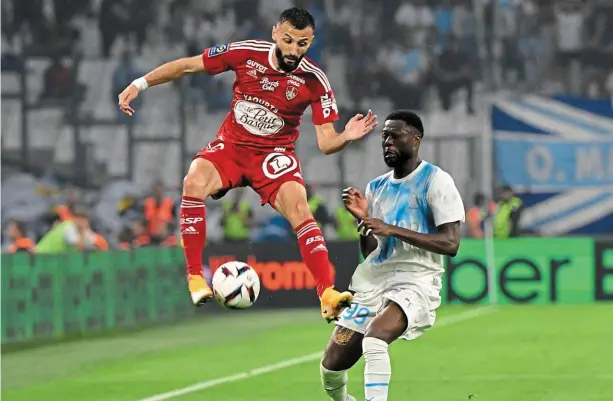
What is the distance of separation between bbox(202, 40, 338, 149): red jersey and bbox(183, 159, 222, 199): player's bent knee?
238 millimetres

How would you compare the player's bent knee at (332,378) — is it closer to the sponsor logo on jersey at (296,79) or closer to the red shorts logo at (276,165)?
the red shorts logo at (276,165)

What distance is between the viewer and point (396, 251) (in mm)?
7961

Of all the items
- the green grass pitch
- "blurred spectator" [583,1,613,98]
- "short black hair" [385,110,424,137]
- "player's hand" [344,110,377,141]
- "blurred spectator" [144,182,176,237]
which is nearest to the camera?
"short black hair" [385,110,424,137]

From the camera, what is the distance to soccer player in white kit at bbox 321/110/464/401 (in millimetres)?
7539

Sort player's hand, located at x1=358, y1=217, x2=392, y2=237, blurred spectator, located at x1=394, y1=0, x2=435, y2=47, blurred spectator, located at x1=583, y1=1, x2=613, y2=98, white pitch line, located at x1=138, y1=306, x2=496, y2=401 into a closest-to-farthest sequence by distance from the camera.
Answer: player's hand, located at x1=358, y1=217, x2=392, y2=237
white pitch line, located at x1=138, y1=306, x2=496, y2=401
blurred spectator, located at x1=583, y1=1, x2=613, y2=98
blurred spectator, located at x1=394, y1=0, x2=435, y2=47

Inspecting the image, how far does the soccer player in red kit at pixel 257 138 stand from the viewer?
855 centimetres

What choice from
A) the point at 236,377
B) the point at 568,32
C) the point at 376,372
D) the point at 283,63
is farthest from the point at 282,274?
the point at 376,372

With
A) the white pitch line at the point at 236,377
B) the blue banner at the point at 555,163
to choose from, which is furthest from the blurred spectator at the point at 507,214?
the white pitch line at the point at 236,377

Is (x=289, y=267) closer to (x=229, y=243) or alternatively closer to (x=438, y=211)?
(x=229, y=243)

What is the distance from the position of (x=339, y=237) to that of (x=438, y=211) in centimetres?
1480

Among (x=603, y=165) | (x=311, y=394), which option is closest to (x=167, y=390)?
(x=311, y=394)

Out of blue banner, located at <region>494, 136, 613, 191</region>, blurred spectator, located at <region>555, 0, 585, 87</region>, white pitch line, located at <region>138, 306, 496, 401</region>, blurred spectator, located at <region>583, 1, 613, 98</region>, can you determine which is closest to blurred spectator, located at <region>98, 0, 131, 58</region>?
blue banner, located at <region>494, 136, 613, 191</region>

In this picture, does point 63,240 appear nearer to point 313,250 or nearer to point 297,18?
point 313,250

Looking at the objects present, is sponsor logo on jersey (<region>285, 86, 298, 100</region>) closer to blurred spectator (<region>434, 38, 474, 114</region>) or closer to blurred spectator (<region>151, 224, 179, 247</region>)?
blurred spectator (<region>151, 224, 179, 247</region>)
